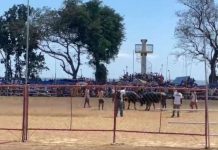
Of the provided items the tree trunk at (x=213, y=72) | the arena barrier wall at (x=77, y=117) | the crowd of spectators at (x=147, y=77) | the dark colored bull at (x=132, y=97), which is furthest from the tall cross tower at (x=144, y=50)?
the dark colored bull at (x=132, y=97)

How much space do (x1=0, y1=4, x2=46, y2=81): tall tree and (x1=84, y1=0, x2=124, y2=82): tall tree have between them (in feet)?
24.8

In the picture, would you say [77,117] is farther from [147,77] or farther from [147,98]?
[147,77]

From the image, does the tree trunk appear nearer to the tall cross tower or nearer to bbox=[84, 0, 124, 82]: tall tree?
the tall cross tower

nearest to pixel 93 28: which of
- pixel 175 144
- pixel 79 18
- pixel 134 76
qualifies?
pixel 79 18

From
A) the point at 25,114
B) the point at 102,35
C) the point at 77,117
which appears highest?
the point at 102,35

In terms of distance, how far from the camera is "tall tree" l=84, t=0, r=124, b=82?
82062mm

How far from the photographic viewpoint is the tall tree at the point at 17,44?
83.8 meters

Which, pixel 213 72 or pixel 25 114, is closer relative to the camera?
pixel 25 114

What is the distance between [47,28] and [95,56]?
25.4ft

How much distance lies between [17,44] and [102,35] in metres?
12.3

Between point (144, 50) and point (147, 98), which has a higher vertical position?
point (144, 50)

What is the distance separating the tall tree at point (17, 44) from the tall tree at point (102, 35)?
297 inches

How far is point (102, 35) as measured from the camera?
83.4 meters

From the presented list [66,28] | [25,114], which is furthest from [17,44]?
[25,114]
